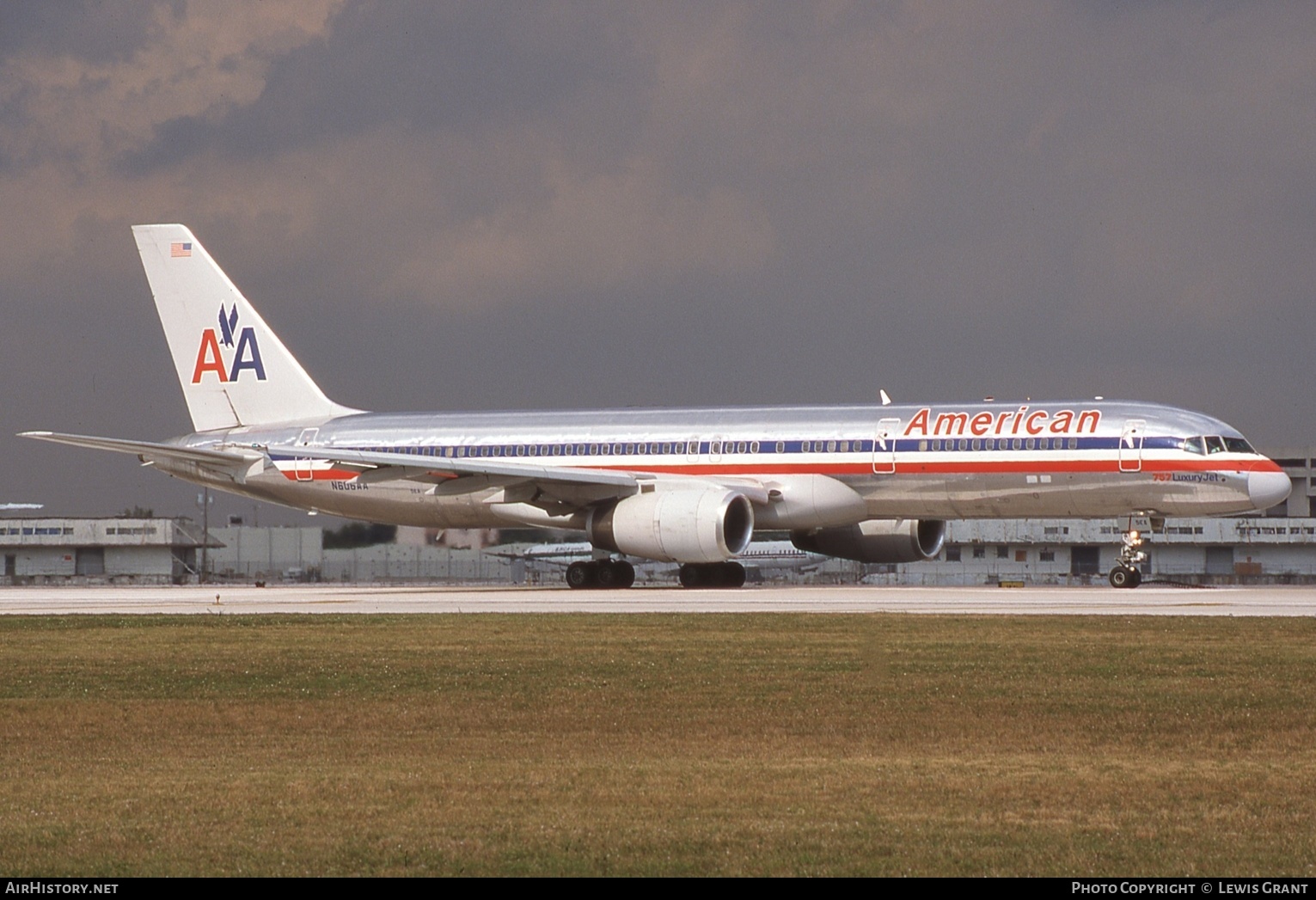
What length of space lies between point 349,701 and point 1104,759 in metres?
7.08

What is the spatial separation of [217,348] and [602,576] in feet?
47.6

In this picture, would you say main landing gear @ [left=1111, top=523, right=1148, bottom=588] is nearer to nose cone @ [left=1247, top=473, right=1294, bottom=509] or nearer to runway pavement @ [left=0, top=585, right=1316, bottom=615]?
runway pavement @ [left=0, top=585, right=1316, bottom=615]

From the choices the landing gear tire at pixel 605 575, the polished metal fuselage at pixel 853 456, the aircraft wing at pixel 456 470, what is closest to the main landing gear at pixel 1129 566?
the polished metal fuselage at pixel 853 456

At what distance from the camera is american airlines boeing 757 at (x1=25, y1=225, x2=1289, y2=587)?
37.6 m

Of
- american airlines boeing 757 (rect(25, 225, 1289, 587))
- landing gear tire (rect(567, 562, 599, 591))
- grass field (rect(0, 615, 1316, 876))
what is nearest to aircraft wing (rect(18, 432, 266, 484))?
american airlines boeing 757 (rect(25, 225, 1289, 587))

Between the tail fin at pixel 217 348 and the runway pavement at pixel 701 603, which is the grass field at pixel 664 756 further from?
the tail fin at pixel 217 348

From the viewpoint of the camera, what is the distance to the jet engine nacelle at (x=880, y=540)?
4359cm

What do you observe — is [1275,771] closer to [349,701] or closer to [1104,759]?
[1104,759]

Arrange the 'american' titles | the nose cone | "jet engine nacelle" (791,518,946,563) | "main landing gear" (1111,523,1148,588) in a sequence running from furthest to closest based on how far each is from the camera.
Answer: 1. "jet engine nacelle" (791,518,946,563)
2. "main landing gear" (1111,523,1148,588)
3. the 'american' titles
4. the nose cone

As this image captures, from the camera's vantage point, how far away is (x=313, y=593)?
42.8 metres

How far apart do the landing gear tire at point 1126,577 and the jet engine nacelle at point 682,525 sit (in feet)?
29.6

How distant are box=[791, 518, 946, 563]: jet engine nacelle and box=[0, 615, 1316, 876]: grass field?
21641 mm

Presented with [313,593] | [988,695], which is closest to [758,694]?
[988,695]

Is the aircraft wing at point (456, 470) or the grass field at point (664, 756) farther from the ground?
the aircraft wing at point (456, 470)
